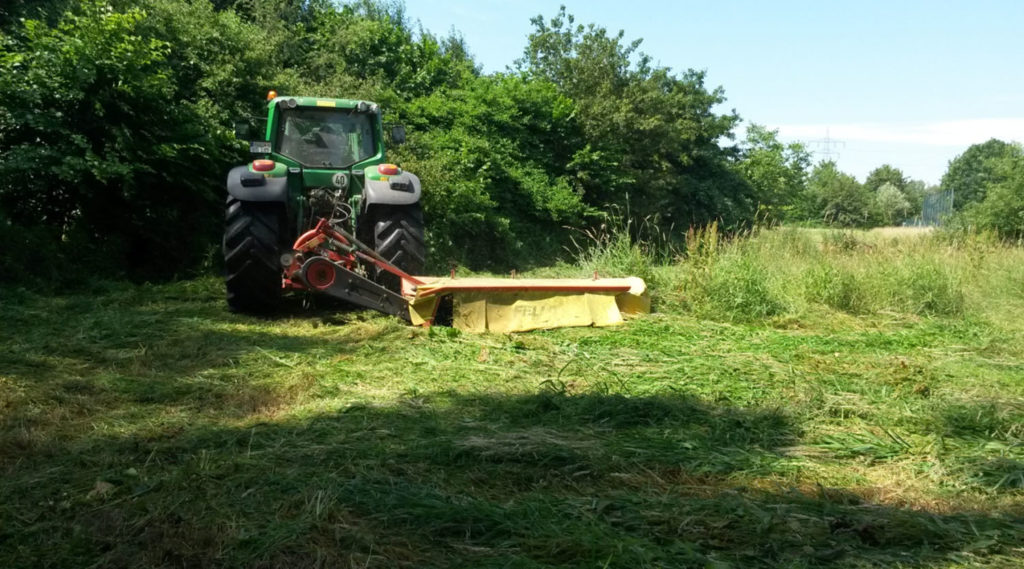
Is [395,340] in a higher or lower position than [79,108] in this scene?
lower

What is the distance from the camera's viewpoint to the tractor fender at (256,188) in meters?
7.20

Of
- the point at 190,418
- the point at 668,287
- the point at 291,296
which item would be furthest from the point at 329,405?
the point at 668,287

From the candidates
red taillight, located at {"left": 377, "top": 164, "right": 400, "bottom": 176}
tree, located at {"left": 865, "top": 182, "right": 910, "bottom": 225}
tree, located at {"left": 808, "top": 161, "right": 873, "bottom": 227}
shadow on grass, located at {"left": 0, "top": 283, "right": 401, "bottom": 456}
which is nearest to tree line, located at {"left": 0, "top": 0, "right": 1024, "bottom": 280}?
shadow on grass, located at {"left": 0, "top": 283, "right": 401, "bottom": 456}

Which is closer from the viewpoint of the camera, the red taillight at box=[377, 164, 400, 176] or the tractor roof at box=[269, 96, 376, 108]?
the red taillight at box=[377, 164, 400, 176]

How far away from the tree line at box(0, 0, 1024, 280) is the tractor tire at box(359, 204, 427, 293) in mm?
3271

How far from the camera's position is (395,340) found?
6383 millimetres

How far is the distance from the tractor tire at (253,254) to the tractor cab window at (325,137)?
89 centimetres

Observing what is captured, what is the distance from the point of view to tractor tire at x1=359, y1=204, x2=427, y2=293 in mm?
7605

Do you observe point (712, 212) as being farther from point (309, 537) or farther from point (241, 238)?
point (309, 537)

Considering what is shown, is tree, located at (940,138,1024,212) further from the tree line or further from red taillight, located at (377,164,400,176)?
red taillight, located at (377,164,400,176)

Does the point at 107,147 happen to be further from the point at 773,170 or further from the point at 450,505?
the point at 773,170

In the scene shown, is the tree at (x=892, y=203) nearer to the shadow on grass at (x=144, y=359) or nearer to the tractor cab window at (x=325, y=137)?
the tractor cab window at (x=325, y=137)

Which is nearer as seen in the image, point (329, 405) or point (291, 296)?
point (329, 405)

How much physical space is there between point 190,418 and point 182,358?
5.09ft
